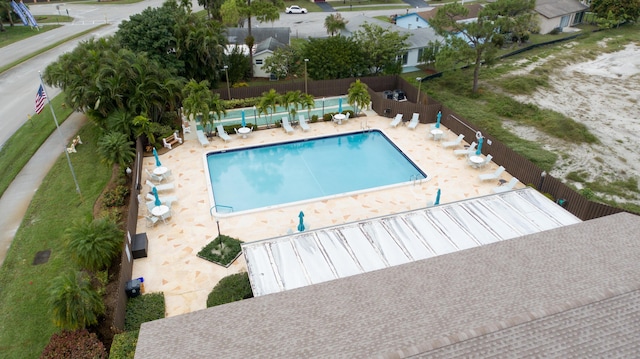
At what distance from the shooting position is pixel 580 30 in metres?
60.7

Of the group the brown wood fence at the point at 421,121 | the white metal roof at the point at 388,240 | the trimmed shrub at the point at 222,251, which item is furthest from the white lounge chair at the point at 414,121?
the trimmed shrub at the point at 222,251

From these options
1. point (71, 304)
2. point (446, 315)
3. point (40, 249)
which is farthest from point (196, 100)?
point (446, 315)

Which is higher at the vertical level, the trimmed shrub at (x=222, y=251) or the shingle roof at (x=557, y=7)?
the shingle roof at (x=557, y=7)

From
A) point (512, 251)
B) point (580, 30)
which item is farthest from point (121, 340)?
point (580, 30)

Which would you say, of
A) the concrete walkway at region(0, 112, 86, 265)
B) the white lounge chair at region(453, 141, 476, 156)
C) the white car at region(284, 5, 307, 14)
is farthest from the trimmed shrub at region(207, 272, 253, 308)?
the white car at region(284, 5, 307, 14)

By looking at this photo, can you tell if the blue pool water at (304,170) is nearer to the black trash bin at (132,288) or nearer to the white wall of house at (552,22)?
the black trash bin at (132,288)

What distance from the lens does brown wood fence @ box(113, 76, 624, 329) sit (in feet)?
63.1

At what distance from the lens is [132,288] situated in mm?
16328

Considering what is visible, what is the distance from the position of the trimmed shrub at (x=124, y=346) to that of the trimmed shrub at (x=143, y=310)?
156 cm

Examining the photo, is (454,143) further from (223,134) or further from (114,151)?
(114,151)

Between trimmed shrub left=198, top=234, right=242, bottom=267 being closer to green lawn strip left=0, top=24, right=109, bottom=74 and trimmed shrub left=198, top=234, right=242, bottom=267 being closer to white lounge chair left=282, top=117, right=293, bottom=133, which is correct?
white lounge chair left=282, top=117, right=293, bottom=133

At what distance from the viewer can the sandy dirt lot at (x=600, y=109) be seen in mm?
26495

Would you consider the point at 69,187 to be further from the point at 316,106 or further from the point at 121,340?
the point at 316,106

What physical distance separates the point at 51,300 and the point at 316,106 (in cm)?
2527
